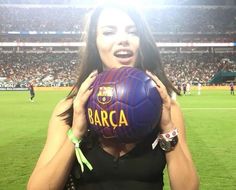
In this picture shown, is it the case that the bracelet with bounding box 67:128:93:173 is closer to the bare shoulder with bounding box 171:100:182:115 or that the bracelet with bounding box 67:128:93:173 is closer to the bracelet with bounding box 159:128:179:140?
the bracelet with bounding box 159:128:179:140

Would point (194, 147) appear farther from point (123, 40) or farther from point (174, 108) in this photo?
point (123, 40)

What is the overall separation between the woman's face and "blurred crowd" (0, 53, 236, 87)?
54.5 meters

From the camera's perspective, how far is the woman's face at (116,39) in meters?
2.58

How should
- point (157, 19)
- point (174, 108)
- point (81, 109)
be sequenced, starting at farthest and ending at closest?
point (157, 19) → point (174, 108) → point (81, 109)

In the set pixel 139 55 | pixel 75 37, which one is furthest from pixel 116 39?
pixel 75 37

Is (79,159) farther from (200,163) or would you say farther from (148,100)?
(200,163)

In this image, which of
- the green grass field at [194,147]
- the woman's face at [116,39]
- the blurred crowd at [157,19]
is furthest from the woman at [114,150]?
the blurred crowd at [157,19]

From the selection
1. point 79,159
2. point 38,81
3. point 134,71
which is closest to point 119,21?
point 134,71

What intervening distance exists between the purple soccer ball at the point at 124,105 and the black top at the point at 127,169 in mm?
324

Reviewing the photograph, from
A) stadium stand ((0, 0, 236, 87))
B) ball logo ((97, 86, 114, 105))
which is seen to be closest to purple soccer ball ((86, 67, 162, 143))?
ball logo ((97, 86, 114, 105))

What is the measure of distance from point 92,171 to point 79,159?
0.16m

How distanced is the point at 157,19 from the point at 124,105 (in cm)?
6881

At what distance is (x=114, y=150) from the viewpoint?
2582 mm

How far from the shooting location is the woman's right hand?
7.74 feet
